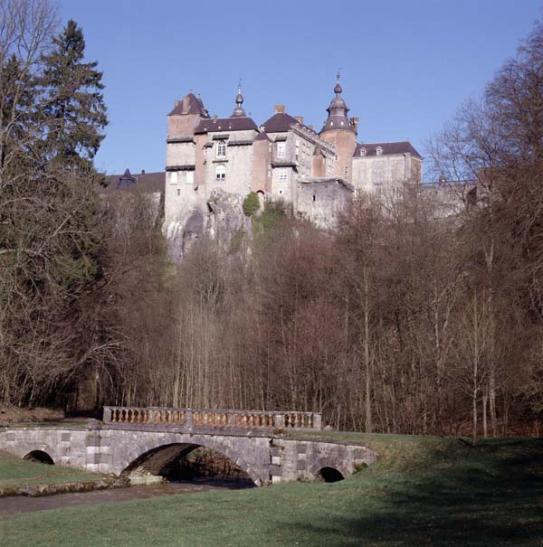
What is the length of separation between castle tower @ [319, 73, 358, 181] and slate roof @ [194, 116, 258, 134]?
14.4m

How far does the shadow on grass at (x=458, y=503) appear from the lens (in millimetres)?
11617

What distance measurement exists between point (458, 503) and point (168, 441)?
14.3 metres

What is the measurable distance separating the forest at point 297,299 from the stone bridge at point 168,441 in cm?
276

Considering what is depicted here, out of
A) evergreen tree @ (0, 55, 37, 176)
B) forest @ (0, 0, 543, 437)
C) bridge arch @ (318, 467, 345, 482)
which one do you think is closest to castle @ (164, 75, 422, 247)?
forest @ (0, 0, 543, 437)

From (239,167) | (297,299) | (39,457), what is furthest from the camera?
(239,167)

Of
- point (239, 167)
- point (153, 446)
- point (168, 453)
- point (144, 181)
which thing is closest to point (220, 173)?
point (239, 167)

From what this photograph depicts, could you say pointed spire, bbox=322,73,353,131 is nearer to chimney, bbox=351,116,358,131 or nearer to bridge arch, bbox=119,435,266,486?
chimney, bbox=351,116,358,131

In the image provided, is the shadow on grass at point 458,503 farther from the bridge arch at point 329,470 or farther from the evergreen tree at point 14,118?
the evergreen tree at point 14,118

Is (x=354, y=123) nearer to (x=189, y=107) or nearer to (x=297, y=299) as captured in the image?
(x=189, y=107)

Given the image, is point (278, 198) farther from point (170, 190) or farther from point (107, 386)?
point (107, 386)

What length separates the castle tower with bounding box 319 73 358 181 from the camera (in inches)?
3548

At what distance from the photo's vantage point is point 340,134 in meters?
91.1

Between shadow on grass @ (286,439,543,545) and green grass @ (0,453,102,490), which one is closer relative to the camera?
shadow on grass @ (286,439,543,545)

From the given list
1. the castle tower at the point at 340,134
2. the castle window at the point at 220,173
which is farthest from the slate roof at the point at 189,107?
the castle tower at the point at 340,134
